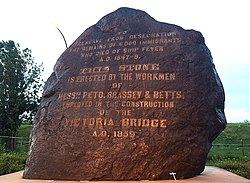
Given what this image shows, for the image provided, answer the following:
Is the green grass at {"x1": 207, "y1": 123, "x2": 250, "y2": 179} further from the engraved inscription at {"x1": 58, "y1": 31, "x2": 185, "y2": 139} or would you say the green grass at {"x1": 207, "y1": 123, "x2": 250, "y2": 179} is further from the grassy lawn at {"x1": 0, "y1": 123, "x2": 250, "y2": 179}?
the engraved inscription at {"x1": 58, "y1": 31, "x2": 185, "y2": 139}

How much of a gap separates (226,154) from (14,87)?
10.8 m

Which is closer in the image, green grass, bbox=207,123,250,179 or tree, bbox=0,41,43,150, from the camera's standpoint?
green grass, bbox=207,123,250,179

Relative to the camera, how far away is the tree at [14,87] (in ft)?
58.7

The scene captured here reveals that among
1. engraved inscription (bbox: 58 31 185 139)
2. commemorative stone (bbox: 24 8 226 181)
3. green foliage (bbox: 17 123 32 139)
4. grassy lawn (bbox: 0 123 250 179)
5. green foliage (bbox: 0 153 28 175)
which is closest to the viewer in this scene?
commemorative stone (bbox: 24 8 226 181)

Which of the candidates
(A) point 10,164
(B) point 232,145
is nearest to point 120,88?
(A) point 10,164

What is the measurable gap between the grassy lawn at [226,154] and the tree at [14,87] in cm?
136

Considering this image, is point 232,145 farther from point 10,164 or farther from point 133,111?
point 133,111

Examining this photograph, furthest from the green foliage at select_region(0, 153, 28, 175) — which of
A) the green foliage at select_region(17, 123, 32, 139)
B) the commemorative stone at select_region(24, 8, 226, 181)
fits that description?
the green foliage at select_region(17, 123, 32, 139)

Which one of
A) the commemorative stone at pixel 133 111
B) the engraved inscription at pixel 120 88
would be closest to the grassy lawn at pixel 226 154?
the commemorative stone at pixel 133 111

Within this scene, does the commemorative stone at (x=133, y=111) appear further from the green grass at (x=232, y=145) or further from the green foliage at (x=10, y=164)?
the green grass at (x=232, y=145)

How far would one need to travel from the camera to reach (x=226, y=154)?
15258 millimetres

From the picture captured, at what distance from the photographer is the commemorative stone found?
574cm

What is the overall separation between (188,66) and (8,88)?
44.8 ft

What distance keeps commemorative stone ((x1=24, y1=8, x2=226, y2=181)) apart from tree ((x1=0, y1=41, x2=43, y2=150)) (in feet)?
38.3
